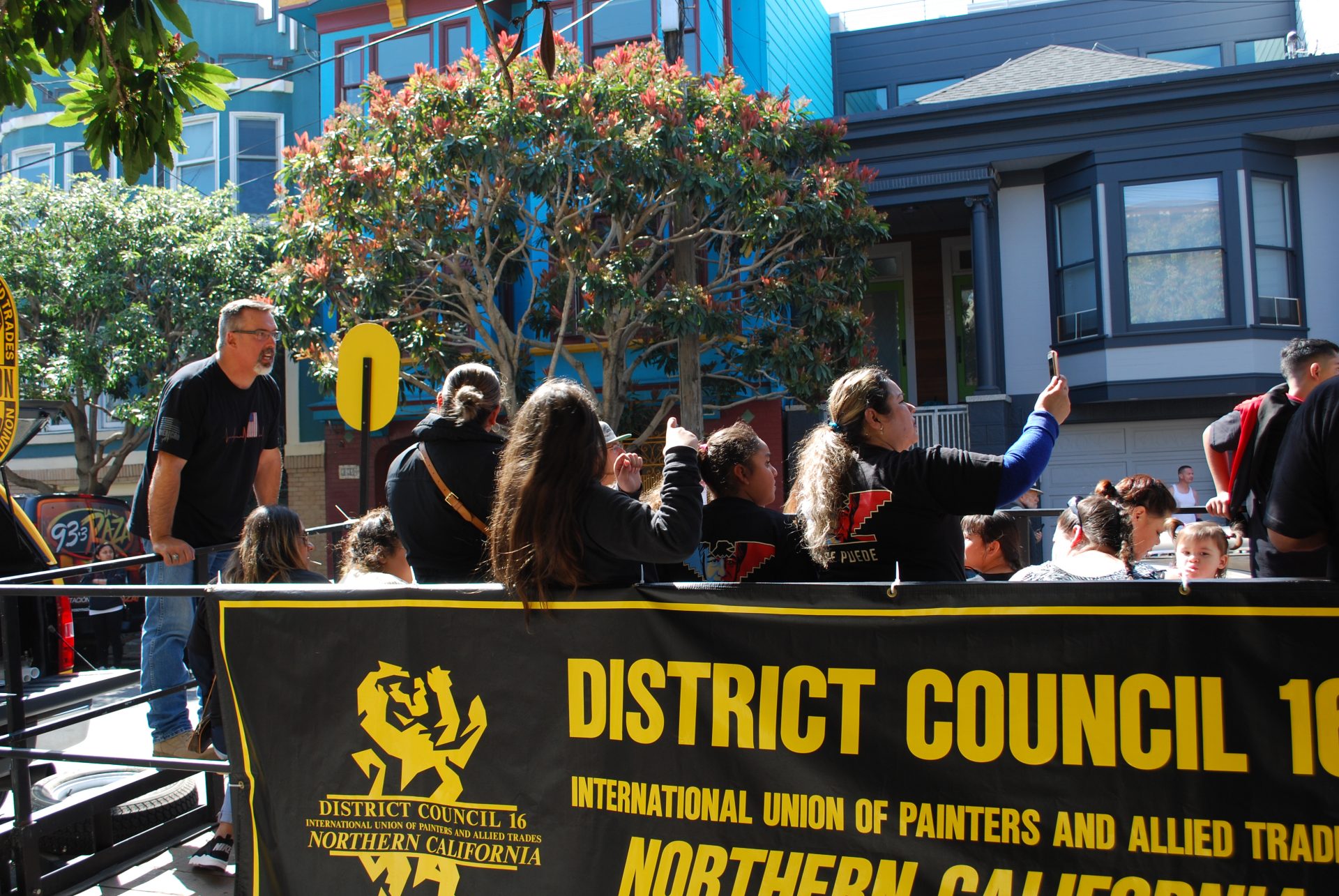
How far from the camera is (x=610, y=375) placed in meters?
13.8

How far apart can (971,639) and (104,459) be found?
60.4ft

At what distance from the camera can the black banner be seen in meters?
2.61

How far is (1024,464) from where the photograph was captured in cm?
319

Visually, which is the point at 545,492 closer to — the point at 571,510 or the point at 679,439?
the point at 571,510

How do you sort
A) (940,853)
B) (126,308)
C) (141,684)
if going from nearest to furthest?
(940,853), (141,684), (126,308)

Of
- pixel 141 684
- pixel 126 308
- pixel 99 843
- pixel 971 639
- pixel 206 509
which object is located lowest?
pixel 99 843

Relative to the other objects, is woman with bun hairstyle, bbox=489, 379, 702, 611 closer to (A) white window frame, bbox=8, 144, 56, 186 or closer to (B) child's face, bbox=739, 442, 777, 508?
(B) child's face, bbox=739, 442, 777, 508

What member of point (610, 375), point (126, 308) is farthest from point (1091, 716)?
point (126, 308)

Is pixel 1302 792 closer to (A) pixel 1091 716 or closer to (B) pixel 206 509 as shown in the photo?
(A) pixel 1091 716

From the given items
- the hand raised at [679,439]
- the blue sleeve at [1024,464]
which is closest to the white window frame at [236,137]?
the hand raised at [679,439]

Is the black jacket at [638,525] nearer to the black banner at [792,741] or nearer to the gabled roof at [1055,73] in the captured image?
the black banner at [792,741]

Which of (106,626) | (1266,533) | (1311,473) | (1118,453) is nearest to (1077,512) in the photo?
(1266,533)

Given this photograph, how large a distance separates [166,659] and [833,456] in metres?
3.20

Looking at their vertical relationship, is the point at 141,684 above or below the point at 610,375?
below
